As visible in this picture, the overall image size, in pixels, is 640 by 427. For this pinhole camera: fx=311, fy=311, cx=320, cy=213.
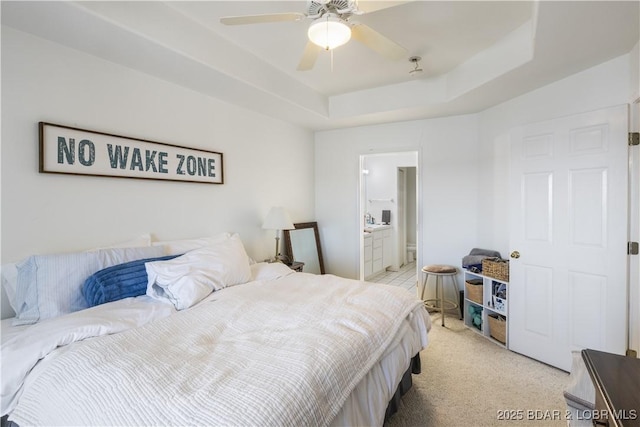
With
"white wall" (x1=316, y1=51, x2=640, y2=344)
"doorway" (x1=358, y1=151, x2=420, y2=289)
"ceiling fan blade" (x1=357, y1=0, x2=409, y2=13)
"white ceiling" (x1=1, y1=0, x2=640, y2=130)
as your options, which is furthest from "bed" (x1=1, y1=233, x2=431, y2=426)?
"doorway" (x1=358, y1=151, x2=420, y2=289)

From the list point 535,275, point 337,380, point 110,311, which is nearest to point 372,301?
point 337,380

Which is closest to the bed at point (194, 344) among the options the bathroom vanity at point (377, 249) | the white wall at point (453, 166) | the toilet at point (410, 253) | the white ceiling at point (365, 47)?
the white ceiling at point (365, 47)

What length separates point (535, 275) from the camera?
271cm

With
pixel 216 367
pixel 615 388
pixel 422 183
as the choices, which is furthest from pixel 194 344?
pixel 422 183

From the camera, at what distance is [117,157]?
231 centimetres

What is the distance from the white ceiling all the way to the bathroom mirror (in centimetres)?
156

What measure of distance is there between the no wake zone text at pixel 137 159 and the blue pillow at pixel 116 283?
30.5 inches

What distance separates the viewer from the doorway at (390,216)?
5785 millimetres

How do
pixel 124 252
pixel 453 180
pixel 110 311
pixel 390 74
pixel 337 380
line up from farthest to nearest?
pixel 453 180 → pixel 390 74 → pixel 124 252 → pixel 110 311 → pixel 337 380

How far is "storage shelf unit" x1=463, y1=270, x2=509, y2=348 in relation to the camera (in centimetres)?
296

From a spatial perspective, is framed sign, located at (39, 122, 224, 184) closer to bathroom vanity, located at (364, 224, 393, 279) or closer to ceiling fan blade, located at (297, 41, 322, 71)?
ceiling fan blade, located at (297, 41, 322, 71)

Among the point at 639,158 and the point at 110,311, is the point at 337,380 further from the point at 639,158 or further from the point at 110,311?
the point at 639,158

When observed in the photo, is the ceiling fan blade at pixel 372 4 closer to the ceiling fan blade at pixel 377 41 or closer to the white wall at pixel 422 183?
the ceiling fan blade at pixel 377 41

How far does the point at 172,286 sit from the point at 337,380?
128 cm
